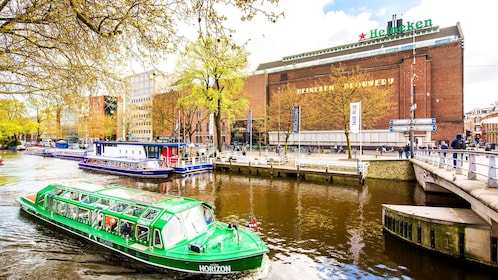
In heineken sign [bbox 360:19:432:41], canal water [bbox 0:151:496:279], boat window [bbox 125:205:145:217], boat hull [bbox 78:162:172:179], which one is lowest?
canal water [bbox 0:151:496:279]

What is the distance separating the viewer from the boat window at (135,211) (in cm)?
1108

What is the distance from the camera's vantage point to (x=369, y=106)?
36.6 metres

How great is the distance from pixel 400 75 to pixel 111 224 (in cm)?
5536

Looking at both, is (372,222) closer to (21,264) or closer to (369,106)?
(21,264)

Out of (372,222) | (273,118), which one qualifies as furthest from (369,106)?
(372,222)

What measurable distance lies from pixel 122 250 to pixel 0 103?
26.7 ft

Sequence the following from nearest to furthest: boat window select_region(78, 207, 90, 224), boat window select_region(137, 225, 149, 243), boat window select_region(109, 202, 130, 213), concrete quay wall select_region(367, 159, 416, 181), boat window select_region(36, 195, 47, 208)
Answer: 1. boat window select_region(137, 225, 149, 243)
2. boat window select_region(109, 202, 130, 213)
3. boat window select_region(78, 207, 90, 224)
4. boat window select_region(36, 195, 47, 208)
5. concrete quay wall select_region(367, 159, 416, 181)

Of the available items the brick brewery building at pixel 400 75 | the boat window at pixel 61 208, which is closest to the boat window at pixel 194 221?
the boat window at pixel 61 208

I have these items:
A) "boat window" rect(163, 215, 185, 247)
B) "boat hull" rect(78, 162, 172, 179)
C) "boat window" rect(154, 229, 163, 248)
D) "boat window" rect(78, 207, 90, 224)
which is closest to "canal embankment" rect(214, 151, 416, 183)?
"boat hull" rect(78, 162, 172, 179)

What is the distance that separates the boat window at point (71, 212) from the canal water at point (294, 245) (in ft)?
3.30

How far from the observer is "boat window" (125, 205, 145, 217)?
11084mm

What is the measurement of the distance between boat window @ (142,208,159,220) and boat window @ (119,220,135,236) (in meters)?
0.69

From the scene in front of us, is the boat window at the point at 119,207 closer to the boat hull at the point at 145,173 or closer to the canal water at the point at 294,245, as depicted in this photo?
the canal water at the point at 294,245

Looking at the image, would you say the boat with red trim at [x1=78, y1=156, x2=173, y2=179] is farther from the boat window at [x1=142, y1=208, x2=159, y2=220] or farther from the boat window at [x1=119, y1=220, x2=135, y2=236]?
the boat window at [x1=142, y1=208, x2=159, y2=220]
